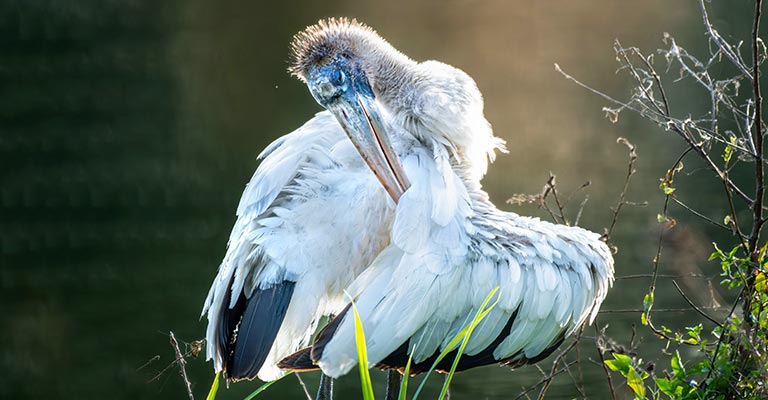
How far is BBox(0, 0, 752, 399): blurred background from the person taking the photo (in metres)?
7.30

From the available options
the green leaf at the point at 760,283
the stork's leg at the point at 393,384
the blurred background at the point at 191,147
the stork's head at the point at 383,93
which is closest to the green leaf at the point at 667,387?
the green leaf at the point at 760,283

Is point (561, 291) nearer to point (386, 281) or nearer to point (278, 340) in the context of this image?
point (386, 281)

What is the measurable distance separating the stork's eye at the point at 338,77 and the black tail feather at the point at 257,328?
727mm

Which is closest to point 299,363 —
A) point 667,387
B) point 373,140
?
point 373,140

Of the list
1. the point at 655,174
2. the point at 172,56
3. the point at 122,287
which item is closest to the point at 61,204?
the point at 122,287

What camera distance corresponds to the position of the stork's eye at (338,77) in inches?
138

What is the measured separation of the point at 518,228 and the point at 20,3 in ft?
28.3

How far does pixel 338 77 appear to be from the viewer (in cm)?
351

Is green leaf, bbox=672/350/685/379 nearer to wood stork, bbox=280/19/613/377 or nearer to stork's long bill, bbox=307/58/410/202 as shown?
wood stork, bbox=280/19/613/377

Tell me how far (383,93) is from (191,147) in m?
6.33

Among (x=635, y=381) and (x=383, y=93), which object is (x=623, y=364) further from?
(x=383, y=93)

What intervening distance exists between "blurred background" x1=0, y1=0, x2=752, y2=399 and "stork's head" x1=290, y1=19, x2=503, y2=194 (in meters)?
2.93

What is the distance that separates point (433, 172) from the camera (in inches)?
131

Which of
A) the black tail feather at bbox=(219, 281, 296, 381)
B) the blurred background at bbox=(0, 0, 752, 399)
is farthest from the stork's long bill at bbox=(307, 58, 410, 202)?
the blurred background at bbox=(0, 0, 752, 399)
